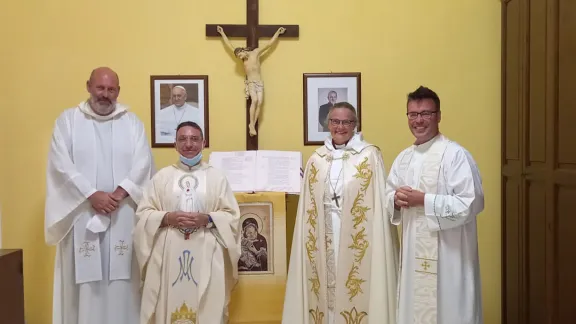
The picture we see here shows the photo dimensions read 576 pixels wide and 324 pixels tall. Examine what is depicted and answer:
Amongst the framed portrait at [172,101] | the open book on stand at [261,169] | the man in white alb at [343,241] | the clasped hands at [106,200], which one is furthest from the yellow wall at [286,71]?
the man in white alb at [343,241]

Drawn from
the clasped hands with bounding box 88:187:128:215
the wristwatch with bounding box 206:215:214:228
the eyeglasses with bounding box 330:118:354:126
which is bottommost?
the wristwatch with bounding box 206:215:214:228

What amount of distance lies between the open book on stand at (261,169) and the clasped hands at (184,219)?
2.45 feet

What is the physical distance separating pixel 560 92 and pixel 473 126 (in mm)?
1381

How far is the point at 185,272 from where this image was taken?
3.83 metres

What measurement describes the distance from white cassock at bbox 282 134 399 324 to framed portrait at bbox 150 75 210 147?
1521mm

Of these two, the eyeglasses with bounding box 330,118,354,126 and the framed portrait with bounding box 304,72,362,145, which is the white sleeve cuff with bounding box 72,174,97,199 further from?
the framed portrait with bounding box 304,72,362,145

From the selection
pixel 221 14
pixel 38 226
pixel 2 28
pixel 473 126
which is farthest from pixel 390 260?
pixel 2 28

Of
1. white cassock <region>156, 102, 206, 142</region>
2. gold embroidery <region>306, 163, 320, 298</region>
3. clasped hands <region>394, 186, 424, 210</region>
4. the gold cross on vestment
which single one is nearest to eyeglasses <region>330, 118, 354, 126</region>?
gold embroidery <region>306, 163, 320, 298</region>

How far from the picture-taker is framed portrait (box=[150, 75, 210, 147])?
16.3 ft

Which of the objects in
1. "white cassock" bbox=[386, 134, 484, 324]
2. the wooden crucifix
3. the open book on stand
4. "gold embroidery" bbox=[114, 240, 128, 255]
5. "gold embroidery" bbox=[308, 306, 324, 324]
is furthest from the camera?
the wooden crucifix

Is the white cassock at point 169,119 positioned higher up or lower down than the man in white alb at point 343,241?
higher up

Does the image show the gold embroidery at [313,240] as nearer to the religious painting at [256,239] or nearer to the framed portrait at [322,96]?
the religious painting at [256,239]

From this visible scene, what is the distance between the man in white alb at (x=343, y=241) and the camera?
3.76m

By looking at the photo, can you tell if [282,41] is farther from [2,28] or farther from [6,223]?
[6,223]
